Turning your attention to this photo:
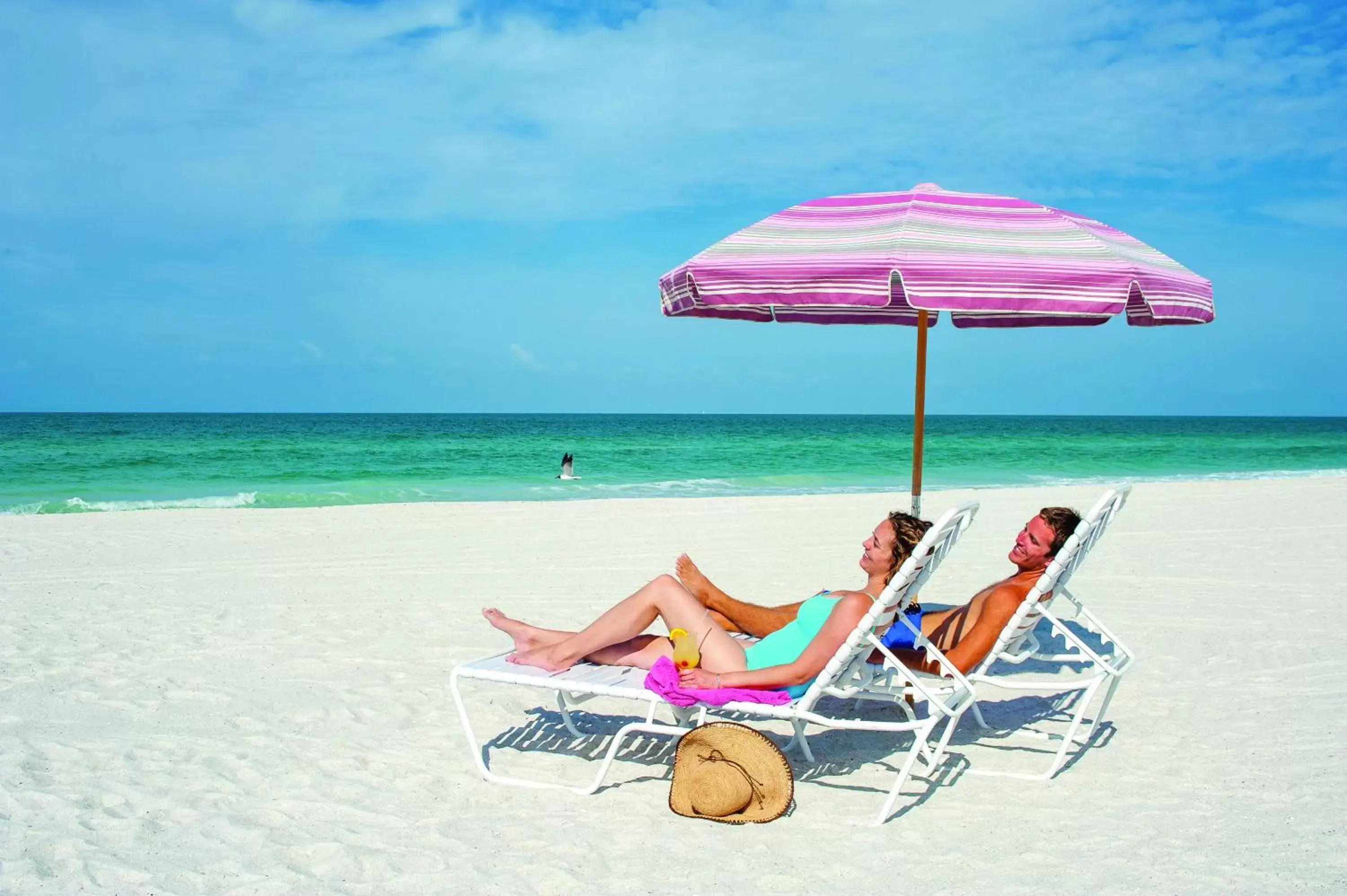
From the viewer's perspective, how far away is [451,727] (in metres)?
4.45

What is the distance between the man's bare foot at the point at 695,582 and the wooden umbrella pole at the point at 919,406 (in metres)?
1.02

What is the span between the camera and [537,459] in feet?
106

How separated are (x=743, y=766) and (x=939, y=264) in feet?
5.92

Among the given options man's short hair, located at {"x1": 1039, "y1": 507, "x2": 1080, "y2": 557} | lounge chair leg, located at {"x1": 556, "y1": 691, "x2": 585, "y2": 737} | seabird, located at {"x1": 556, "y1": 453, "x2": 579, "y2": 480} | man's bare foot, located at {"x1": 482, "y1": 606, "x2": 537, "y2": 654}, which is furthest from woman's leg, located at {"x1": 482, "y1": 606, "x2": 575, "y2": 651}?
seabird, located at {"x1": 556, "y1": 453, "x2": 579, "y2": 480}

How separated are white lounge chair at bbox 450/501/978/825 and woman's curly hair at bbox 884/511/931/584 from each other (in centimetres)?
12

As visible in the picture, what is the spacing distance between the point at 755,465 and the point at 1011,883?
28737 mm

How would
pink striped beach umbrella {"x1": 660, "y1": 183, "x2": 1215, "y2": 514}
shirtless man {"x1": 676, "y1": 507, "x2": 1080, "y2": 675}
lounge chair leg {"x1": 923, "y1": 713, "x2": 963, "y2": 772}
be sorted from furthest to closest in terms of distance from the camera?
shirtless man {"x1": 676, "y1": 507, "x2": 1080, "y2": 675} < pink striped beach umbrella {"x1": 660, "y1": 183, "x2": 1215, "y2": 514} < lounge chair leg {"x1": 923, "y1": 713, "x2": 963, "y2": 772}

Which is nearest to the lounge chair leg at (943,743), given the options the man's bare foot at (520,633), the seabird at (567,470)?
the man's bare foot at (520,633)

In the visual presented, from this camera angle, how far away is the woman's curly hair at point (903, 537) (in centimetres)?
391

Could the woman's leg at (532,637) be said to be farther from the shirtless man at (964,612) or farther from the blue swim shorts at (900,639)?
the blue swim shorts at (900,639)

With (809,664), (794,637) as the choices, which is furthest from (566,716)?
(809,664)

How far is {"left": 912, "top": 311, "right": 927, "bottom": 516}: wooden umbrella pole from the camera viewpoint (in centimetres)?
509

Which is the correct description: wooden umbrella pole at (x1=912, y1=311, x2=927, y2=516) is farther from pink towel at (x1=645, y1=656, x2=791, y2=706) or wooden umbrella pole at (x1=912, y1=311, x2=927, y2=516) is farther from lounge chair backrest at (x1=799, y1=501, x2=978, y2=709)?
pink towel at (x1=645, y1=656, x2=791, y2=706)

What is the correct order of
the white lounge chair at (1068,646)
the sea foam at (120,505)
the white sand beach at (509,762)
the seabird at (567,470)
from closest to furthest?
1. the white sand beach at (509,762)
2. the white lounge chair at (1068,646)
3. the sea foam at (120,505)
4. the seabird at (567,470)
